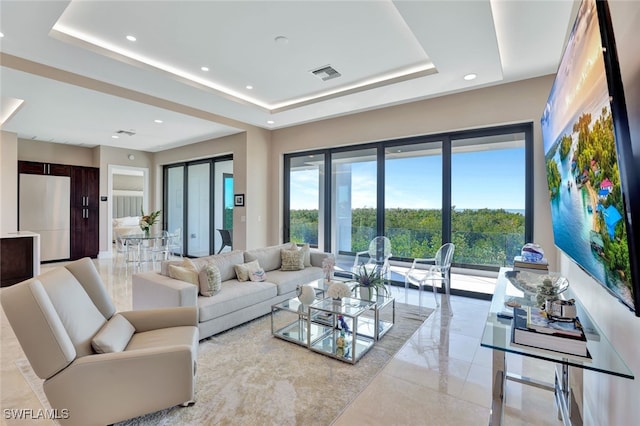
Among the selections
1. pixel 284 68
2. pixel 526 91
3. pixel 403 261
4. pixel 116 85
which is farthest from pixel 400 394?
pixel 116 85

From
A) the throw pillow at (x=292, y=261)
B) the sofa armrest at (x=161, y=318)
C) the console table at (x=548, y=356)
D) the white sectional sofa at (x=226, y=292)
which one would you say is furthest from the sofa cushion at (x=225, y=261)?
the console table at (x=548, y=356)

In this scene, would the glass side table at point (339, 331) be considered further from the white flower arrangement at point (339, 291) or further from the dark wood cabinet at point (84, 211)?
the dark wood cabinet at point (84, 211)

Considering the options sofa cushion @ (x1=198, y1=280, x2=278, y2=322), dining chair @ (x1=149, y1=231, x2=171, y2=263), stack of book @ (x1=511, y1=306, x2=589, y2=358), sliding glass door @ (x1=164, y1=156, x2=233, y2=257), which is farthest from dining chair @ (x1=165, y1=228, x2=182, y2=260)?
stack of book @ (x1=511, y1=306, x2=589, y2=358)

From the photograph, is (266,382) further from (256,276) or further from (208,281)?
(256,276)

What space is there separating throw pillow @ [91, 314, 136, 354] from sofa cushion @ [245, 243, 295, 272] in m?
1.98

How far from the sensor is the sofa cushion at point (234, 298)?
303 cm

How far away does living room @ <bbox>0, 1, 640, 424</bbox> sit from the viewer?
1.26 m

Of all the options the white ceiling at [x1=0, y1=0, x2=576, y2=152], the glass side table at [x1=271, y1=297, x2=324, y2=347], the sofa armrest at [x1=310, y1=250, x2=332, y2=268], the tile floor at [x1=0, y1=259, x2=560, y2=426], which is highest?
the white ceiling at [x1=0, y1=0, x2=576, y2=152]

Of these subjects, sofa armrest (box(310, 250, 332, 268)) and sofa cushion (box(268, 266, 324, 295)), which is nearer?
sofa cushion (box(268, 266, 324, 295))

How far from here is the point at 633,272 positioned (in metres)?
0.89

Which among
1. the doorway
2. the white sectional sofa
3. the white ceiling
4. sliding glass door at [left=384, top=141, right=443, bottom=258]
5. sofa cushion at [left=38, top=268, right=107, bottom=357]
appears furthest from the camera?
the doorway

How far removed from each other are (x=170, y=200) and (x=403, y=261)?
679cm

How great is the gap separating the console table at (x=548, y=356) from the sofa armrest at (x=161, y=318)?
2.08 m

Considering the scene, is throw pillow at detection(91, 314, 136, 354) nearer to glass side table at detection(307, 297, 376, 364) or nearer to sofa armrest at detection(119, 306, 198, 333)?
sofa armrest at detection(119, 306, 198, 333)
